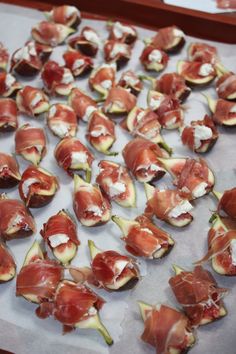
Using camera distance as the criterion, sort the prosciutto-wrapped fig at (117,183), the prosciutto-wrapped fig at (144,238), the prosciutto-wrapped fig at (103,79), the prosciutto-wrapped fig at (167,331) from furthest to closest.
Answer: the prosciutto-wrapped fig at (103,79) → the prosciutto-wrapped fig at (117,183) → the prosciutto-wrapped fig at (144,238) → the prosciutto-wrapped fig at (167,331)

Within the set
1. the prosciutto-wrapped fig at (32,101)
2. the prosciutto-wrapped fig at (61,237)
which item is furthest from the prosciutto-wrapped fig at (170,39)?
the prosciutto-wrapped fig at (61,237)

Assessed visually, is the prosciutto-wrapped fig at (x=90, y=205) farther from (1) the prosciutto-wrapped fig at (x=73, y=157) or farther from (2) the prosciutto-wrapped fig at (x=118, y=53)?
(2) the prosciutto-wrapped fig at (x=118, y=53)

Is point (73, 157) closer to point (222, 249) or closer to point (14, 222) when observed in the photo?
point (14, 222)

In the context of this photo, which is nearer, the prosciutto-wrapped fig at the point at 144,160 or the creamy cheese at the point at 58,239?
the creamy cheese at the point at 58,239

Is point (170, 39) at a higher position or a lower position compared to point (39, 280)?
higher

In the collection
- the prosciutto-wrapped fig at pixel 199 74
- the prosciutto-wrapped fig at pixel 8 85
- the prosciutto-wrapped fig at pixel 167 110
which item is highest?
the prosciutto-wrapped fig at pixel 199 74

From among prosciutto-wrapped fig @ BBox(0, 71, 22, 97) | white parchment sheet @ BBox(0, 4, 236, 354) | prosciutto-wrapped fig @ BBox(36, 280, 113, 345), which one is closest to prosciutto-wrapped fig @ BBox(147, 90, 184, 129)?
white parchment sheet @ BBox(0, 4, 236, 354)

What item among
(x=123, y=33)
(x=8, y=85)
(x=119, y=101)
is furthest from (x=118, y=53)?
(x=8, y=85)
